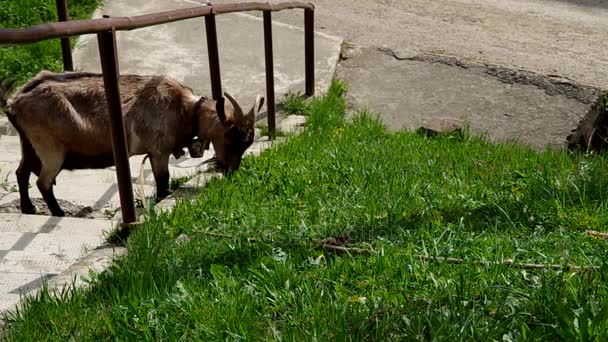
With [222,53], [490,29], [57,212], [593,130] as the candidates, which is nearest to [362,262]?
[57,212]

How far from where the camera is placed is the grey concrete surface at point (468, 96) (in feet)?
33.9

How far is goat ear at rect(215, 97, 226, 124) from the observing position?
7.93 metres

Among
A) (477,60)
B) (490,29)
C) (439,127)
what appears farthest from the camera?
(490,29)

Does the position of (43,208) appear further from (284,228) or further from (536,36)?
(536,36)

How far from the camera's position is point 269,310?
4.42 metres

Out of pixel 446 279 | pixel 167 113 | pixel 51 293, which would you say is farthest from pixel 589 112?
pixel 51 293

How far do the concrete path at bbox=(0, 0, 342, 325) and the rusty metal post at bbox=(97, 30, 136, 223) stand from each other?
30 cm

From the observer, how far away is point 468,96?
10.8m

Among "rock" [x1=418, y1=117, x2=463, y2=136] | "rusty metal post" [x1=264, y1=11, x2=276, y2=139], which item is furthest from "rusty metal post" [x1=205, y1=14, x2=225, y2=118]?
"rock" [x1=418, y1=117, x2=463, y2=136]

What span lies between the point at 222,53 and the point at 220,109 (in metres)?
3.43

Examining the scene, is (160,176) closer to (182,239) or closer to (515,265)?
(182,239)

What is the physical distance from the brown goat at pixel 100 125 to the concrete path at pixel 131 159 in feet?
0.98

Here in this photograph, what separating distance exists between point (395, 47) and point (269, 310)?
7.93 meters

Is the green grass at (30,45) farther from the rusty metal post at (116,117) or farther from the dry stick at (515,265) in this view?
the dry stick at (515,265)
